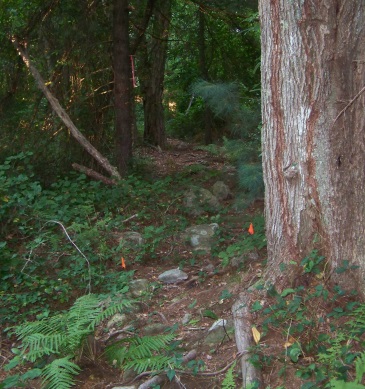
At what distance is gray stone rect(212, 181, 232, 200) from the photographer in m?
9.09

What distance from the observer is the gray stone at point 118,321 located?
5414mm

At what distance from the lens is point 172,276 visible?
626 centimetres

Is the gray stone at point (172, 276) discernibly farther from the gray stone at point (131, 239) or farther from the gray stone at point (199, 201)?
the gray stone at point (199, 201)

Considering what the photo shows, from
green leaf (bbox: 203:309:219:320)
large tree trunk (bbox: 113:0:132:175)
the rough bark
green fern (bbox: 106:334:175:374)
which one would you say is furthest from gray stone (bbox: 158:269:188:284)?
large tree trunk (bbox: 113:0:132:175)

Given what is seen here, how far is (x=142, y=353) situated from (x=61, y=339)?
64 centimetres

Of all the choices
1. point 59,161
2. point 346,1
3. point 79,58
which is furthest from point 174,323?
point 79,58

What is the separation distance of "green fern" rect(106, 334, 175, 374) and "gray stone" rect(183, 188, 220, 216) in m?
3.71

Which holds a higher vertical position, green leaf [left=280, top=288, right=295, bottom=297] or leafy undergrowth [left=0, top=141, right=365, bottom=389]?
green leaf [left=280, top=288, right=295, bottom=297]

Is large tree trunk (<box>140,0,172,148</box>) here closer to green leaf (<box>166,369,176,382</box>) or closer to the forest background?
the forest background

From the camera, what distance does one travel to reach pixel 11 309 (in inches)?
219

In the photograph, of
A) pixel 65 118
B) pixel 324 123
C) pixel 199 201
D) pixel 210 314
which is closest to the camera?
pixel 324 123

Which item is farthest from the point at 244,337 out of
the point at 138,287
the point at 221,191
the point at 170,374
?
the point at 221,191

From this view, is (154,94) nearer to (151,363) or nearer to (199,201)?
(199,201)

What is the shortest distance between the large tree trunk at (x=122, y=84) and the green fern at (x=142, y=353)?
5177 mm
